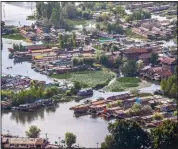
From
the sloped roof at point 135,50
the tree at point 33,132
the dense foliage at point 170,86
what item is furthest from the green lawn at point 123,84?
the tree at point 33,132

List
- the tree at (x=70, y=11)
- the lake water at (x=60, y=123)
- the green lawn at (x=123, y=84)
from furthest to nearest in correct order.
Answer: the tree at (x=70, y=11) → the green lawn at (x=123, y=84) → the lake water at (x=60, y=123)

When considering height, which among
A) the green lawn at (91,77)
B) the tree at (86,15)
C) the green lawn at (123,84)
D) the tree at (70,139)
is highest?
the tree at (86,15)

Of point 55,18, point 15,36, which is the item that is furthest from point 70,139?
point 55,18

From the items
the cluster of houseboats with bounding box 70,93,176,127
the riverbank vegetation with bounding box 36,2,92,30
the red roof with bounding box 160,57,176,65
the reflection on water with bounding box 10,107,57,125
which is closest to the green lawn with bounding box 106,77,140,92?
the cluster of houseboats with bounding box 70,93,176,127

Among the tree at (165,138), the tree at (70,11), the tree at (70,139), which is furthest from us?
the tree at (70,11)

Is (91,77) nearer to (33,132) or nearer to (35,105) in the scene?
(35,105)

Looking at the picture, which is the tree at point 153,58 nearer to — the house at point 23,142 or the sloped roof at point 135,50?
the sloped roof at point 135,50

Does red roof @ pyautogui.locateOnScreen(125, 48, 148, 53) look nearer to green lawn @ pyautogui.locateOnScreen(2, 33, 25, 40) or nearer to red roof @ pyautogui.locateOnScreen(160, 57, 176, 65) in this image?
red roof @ pyautogui.locateOnScreen(160, 57, 176, 65)
